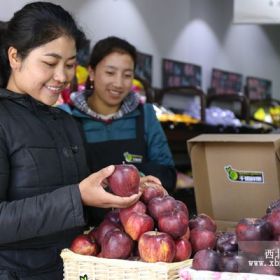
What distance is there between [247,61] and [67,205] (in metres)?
8.99

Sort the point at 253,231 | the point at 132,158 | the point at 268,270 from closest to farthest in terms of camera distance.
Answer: the point at 268,270, the point at 253,231, the point at 132,158

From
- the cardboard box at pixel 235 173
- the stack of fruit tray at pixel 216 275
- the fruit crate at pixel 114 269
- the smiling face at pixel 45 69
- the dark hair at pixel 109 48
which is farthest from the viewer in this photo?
the dark hair at pixel 109 48

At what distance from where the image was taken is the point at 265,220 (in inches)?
51.0

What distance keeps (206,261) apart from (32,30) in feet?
2.86

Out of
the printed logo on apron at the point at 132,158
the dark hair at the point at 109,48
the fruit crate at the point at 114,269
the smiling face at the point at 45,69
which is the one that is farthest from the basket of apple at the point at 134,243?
the dark hair at the point at 109,48

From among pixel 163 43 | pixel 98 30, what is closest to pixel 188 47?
pixel 163 43

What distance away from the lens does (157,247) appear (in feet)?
4.13

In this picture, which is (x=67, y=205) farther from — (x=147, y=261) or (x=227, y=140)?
(x=227, y=140)

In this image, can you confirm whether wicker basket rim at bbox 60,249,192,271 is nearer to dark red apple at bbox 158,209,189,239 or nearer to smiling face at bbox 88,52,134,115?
dark red apple at bbox 158,209,189,239

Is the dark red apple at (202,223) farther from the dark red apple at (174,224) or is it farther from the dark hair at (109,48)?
the dark hair at (109,48)

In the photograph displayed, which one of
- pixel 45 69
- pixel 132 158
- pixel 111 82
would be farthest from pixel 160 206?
pixel 111 82

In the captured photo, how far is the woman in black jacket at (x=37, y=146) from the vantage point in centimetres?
138

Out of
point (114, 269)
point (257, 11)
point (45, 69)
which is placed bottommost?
point (114, 269)

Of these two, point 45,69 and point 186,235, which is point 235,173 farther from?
point 45,69
